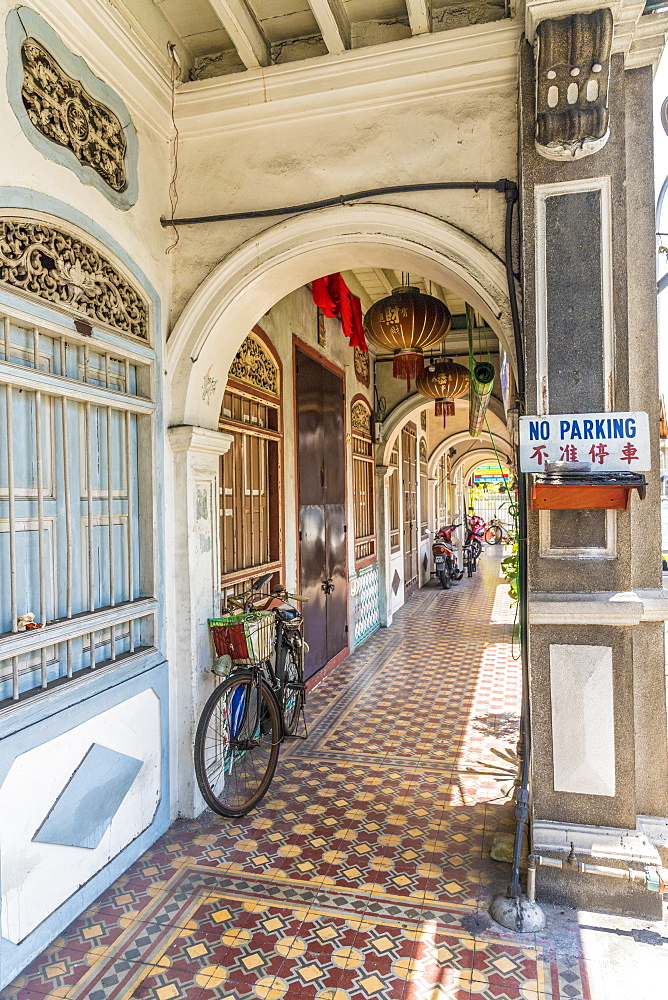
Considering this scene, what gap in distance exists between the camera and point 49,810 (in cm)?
236

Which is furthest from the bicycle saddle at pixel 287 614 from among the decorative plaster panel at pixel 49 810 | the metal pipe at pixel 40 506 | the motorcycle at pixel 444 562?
the motorcycle at pixel 444 562

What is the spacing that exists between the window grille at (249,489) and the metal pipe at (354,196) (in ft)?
3.64

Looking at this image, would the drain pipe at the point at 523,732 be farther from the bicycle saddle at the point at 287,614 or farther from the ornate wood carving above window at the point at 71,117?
the ornate wood carving above window at the point at 71,117

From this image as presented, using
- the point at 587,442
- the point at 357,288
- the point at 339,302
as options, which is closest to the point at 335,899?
the point at 587,442

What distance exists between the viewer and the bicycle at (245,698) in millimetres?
3289

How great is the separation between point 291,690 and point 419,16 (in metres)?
3.78

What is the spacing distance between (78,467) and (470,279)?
1965mm

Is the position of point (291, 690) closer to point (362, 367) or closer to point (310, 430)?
point (310, 430)

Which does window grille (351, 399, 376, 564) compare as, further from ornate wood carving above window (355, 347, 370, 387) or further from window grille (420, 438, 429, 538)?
window grille (420, 438, 429, 538)

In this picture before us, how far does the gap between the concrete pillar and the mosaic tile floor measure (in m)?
0.43

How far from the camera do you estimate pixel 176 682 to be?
328cm

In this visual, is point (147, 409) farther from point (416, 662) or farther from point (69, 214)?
point (416, 662)

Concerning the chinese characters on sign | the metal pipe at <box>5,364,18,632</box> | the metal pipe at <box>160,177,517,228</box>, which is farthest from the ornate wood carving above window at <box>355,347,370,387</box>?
the metal pipe at <box>5,364,18,632</box>

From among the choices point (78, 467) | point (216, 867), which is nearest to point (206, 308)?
point (78, 467)
